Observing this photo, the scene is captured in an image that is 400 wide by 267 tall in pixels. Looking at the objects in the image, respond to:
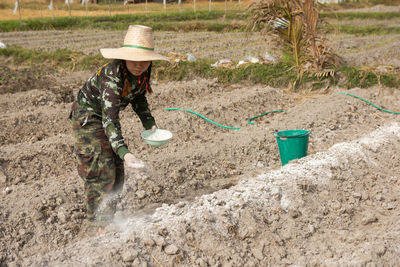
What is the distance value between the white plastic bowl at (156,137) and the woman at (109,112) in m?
0.05

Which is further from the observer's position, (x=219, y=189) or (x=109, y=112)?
(x=219, y=189)

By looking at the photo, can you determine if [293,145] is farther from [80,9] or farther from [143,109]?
[80,9]

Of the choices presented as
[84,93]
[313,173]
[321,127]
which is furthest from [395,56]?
[84,93]

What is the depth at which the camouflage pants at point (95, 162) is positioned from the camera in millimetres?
2936

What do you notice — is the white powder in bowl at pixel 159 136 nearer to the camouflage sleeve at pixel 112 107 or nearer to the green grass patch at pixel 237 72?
the camouflage sleeve at pixel 112 107

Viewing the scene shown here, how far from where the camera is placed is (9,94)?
658 centimetres

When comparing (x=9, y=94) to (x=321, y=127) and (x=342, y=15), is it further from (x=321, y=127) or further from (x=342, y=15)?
(x=342, y=15)

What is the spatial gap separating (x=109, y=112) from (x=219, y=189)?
6.14 ft

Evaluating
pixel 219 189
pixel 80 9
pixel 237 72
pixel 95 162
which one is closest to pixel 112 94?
pixel 95 162

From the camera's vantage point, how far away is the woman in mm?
2580

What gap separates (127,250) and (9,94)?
4.76 meters

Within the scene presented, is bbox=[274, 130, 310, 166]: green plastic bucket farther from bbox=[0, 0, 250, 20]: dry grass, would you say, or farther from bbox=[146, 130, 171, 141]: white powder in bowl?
bbox=[0, 0, 250, 20]: dry grass

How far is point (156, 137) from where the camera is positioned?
2.91 metres

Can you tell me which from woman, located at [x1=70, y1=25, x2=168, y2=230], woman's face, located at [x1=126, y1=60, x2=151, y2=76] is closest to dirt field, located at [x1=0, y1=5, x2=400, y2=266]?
woman, located at [x1=70, y1=25, x2=168, y2=230]
